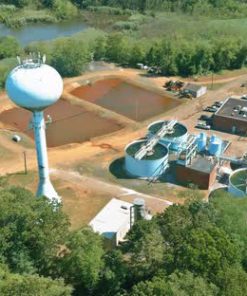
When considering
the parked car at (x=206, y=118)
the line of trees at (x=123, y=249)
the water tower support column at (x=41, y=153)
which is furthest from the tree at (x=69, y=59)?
the line of trees at (x=123, y=249)

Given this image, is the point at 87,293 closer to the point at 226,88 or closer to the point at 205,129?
the point at 205,129

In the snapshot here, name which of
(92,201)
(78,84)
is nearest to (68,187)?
(92,201)

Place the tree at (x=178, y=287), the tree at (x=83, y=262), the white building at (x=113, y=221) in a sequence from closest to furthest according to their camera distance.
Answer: the tree at (x=178, y=287) < the tree at (x=83, y=262) < the white building at (x=113, y=221)

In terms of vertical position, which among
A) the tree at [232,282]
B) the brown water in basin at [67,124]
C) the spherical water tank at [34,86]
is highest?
the spherical water tank at [34,86]

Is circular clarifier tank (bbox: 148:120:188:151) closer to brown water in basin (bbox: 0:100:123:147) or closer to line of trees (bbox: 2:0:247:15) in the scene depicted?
brown water in basin (bbox: 0:100:123:147)

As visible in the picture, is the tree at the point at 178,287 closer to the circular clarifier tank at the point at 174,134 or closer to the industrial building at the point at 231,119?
the circular clarifier tank at the point at 174,134

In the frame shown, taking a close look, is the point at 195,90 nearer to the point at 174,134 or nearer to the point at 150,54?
the point at 150,54

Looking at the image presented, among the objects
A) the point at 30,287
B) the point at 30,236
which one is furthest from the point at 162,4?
the point at 30,287
